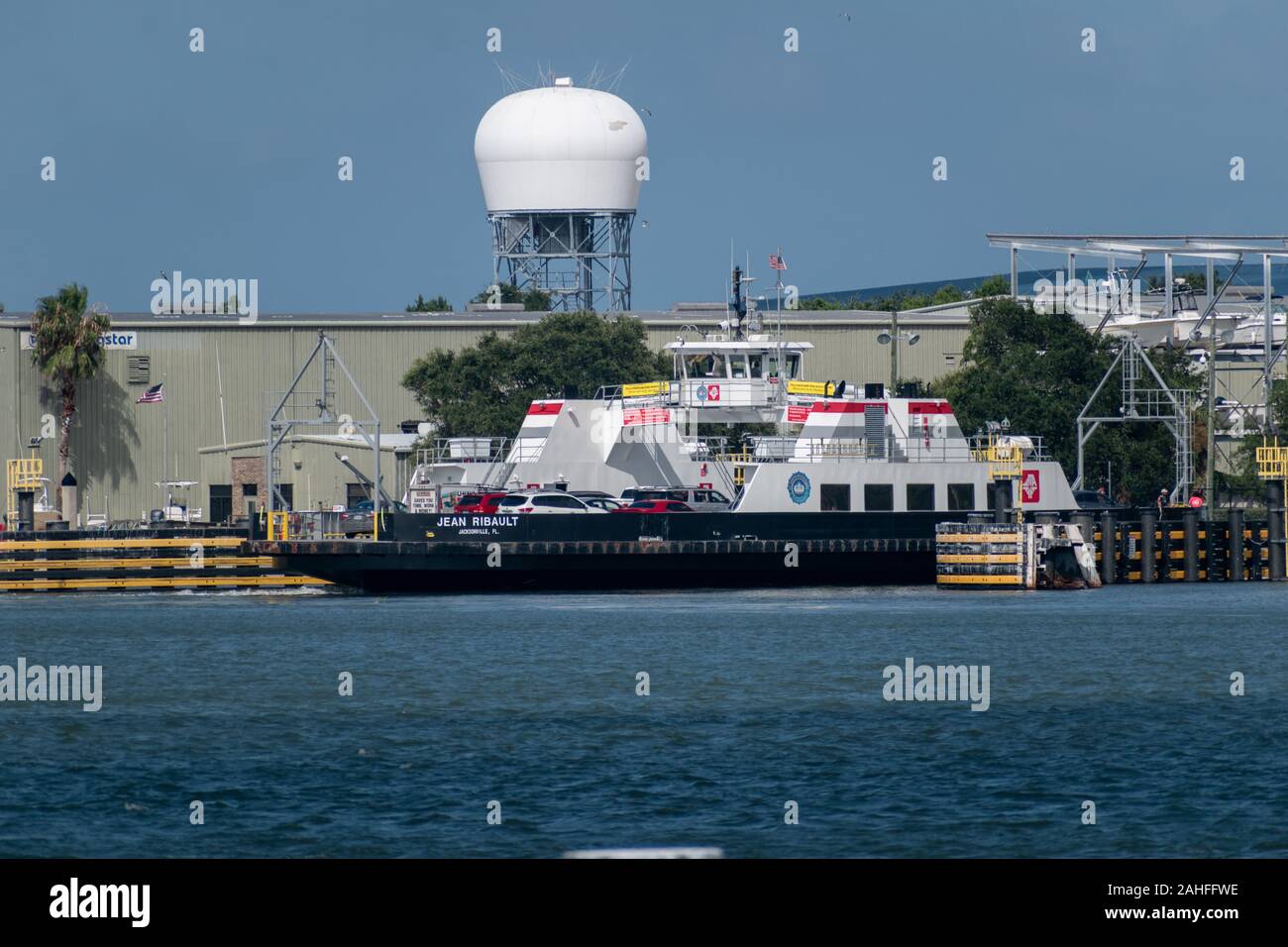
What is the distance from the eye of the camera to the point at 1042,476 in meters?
54.2

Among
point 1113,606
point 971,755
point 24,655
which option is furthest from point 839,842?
point 1113,606

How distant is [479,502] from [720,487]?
7033 mm

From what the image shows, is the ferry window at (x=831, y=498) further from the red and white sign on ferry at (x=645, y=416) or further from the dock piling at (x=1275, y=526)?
the dock piling at (x=1275, y=526)

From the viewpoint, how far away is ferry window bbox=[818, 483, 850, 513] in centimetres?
5069

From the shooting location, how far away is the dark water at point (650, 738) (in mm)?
20031

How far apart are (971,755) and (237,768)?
29.1 feet

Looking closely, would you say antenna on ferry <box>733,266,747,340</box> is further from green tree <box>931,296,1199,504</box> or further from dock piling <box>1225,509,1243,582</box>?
green tree <box>931,296,1199,504</box>

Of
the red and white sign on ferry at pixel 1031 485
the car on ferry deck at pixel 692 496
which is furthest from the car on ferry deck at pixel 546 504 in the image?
the red and white sign on ferry at pixel 1031 485

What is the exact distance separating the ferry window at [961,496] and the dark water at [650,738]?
834 centimetres

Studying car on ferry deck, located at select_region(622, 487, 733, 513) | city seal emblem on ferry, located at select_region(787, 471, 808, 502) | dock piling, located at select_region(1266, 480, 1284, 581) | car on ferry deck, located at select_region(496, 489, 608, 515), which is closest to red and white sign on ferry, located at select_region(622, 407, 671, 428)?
car on ferry deck, located at select_region(622, 487, 733, 513)

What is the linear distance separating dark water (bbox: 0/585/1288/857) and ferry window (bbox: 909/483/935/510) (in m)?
7.69

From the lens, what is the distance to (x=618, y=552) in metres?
48.7
